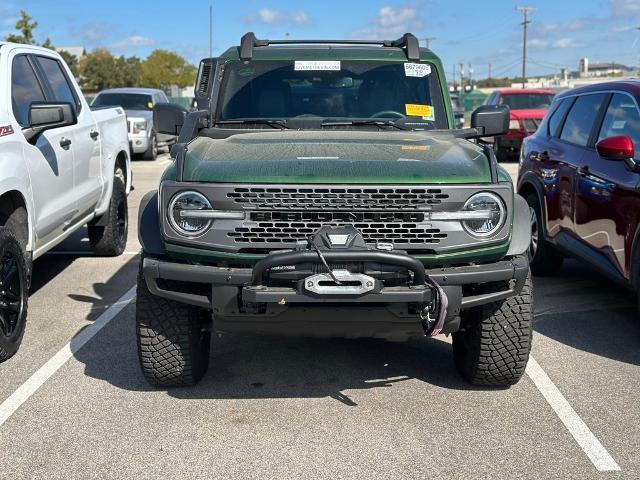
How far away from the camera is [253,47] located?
18.8 feet

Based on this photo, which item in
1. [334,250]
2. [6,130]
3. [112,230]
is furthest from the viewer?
[112,230]

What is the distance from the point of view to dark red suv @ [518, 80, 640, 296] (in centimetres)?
538

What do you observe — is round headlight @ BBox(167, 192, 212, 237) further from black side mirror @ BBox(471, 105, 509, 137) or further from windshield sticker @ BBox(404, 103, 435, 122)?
black side mirror @ BBox(471, 105, 509, 137)

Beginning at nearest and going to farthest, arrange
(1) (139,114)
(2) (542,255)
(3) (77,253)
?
(2) (542,255) → (3) (77,253) → (1) (139,114)

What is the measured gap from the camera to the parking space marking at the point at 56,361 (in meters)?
4.36

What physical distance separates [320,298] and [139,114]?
16.4m

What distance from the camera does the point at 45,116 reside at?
5.36 meters

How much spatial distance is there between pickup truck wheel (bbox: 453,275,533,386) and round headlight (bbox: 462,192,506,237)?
20.2 inches

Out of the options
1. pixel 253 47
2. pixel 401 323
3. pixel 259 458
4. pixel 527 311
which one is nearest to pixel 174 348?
pixel 259 458

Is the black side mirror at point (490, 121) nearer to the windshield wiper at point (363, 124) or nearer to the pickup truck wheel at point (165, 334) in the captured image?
the windshield wiper at point (363, 124)

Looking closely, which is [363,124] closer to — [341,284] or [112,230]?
[341,284]

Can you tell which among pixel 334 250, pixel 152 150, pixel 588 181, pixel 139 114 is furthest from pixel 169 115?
pixel 152 150

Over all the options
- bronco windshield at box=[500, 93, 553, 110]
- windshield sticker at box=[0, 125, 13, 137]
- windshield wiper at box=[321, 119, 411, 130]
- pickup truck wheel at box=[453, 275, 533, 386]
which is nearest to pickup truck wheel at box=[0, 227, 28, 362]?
windshield sticker at box=[0, 125, 13, 137]

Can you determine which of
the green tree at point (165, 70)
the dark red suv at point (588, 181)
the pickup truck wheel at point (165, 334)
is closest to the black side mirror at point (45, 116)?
the pickup truck wheel at point (165, 334)
